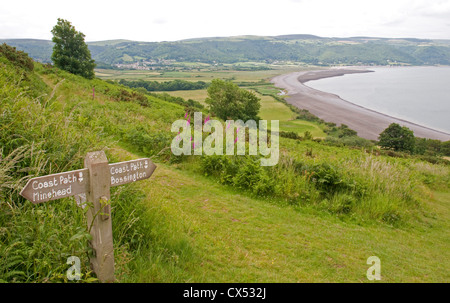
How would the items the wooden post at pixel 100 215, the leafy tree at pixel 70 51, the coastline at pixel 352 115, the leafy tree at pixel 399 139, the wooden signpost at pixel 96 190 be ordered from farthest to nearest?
the coastline at pixel 352 115
the leafy tree at pixel 399 139
the leafy tree at pixel 70 51
the wooden post at pixel 100 215
the wooden signpost at pixel 96 190

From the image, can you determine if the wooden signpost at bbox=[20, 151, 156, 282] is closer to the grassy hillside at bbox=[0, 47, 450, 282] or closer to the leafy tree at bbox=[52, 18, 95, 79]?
the grassy hillside at bbox=[0, 47, 450, 282]

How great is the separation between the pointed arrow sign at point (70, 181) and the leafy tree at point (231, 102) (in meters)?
42.0

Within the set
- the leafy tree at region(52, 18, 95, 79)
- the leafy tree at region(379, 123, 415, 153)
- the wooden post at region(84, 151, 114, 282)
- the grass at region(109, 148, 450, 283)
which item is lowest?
the leafy tree at region(379, 123, 415, 153)

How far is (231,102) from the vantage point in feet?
151

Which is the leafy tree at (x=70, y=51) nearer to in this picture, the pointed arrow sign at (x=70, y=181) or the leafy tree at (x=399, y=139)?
the pointed arrow sign at (x=70, y=181)

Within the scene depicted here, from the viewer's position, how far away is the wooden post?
287 cm

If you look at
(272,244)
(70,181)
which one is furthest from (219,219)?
(70,181)

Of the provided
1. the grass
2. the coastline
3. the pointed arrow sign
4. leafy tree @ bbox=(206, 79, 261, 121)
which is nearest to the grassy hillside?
the grass

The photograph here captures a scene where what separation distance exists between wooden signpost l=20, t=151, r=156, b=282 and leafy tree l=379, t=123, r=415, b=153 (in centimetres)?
4339

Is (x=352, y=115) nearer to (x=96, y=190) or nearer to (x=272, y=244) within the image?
(x=272, y=244)

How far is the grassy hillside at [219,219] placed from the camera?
3326 millimetres

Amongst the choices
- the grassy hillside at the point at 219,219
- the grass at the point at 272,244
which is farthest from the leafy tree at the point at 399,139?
the grass at the point at 272,244

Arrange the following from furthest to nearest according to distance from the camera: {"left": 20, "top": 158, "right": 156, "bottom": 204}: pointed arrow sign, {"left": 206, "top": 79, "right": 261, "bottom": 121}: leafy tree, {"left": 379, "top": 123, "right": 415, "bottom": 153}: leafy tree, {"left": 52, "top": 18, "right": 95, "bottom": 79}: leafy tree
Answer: {"left": 206, "top": 79, "right": 261, "bottom": 121}: leafy tree → {"left": 379, "top": 123, "right": 415, "bottom": 153}: leafy tree → {"left": 52, "top": 18, "right": 95, "bottom": 79}: leafy tree → {"left": 20, "top": 158, "right": 156, "bottom": 204}: pointed arrow sign
